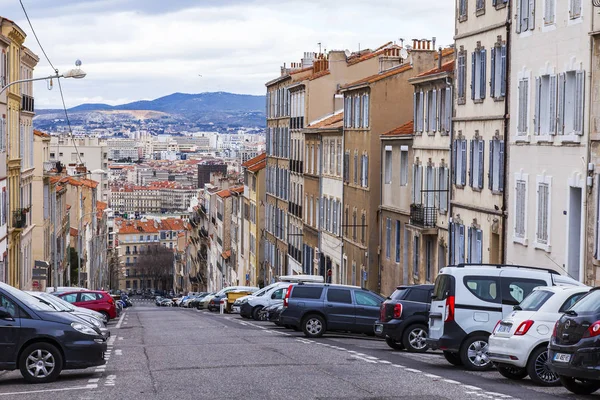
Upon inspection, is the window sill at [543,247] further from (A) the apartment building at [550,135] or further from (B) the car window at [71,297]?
(B) the car window at [71,297]

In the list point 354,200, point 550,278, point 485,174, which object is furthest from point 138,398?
point 354,200

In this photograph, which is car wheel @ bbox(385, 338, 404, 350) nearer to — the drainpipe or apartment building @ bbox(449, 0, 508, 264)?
the drainpipe

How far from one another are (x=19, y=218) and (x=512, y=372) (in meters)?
40.7

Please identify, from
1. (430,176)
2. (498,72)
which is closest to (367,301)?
(498,72)

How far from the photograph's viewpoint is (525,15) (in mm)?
34094

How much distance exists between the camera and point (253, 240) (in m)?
91.4

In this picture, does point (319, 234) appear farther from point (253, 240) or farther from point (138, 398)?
point (138, 398)

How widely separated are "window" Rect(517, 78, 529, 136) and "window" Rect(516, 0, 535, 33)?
1487 millimetres

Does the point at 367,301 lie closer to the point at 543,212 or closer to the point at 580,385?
the point at 543,212

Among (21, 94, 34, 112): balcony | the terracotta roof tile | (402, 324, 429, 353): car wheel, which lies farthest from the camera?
(21, 94, 34, 112): balcony

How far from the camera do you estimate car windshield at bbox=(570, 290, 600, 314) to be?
15.6 m

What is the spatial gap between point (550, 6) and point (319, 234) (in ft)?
112

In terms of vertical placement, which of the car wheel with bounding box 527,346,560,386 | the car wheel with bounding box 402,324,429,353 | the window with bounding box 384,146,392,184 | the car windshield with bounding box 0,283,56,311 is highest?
the window with bounding box 384,146,392,184

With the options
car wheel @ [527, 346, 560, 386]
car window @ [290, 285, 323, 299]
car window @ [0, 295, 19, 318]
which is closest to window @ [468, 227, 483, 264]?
car window @ [290, 285, 323, 299]
